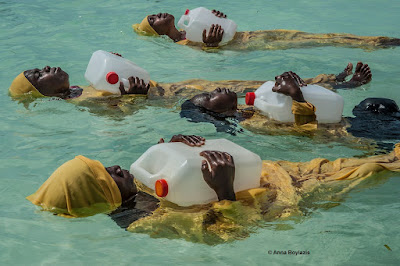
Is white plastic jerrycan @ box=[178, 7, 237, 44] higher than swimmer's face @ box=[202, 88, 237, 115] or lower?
higher

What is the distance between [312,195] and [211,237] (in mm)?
713

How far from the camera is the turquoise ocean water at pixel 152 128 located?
309cm

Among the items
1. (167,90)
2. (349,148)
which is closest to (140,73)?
(167,90)

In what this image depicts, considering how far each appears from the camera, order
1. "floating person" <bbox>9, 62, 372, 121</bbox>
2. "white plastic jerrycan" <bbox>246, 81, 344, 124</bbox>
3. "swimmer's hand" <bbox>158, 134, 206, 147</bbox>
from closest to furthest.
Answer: "swimmer's hand" <bbox>158, 134, 206, 147</bbox>
"white plastic jerrycan" <bbox>246, 81, 344, 124</bbox>
"floating person" <bbox>9, 62, 372, 121</bbox>

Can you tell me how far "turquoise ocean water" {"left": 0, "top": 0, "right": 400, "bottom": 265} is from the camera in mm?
3092

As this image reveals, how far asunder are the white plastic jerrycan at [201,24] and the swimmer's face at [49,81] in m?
2.15

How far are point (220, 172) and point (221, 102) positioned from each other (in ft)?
5.85

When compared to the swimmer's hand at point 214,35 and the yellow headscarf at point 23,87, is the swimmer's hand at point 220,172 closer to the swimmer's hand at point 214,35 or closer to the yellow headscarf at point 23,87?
the yellow headscarf at point 23,87

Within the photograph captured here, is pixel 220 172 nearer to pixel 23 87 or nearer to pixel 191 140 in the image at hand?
pixel 191 140

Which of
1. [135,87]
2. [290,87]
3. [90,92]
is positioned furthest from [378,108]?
[90,92]

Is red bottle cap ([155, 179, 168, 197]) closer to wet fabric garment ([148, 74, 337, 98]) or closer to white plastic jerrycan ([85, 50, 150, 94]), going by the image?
white plastic jerrycan ([85, 50, 150, 94])

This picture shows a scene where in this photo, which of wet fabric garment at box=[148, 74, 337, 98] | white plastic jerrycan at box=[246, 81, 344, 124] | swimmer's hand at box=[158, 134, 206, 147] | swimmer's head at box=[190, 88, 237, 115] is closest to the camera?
swimmer's hand at box=[158, 134, 206, 147]

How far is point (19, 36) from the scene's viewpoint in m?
8.15

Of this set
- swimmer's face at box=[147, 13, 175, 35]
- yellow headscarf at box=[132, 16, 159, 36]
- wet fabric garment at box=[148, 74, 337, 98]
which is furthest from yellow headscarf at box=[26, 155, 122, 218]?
yellow headscarf at box=[132, 16, 159, 36]
